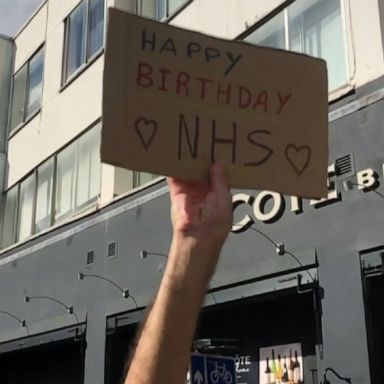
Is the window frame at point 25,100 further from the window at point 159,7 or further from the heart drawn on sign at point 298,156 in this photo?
the heart drawn on sign at point 298,156

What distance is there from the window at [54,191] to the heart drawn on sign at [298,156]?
10031mm

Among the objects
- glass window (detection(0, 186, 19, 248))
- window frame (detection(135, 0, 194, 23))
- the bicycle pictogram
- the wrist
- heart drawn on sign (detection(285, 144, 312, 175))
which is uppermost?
window frame (detection(135, 0, 194, 23))

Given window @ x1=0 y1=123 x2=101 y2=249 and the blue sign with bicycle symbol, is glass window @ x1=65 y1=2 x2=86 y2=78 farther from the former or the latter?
the blue sign with bicycle symbol

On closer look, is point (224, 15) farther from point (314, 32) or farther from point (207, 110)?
point (207, 110)

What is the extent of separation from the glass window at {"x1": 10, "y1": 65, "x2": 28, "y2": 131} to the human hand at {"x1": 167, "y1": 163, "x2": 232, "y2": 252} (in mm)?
15067

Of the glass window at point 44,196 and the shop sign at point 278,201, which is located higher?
the glass window at point 44,196

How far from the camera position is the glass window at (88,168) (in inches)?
517

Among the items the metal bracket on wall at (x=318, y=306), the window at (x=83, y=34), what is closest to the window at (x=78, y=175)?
the window at (x=83, y=34)

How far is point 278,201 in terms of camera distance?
341 inches

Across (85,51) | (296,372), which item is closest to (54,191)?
(85,51)

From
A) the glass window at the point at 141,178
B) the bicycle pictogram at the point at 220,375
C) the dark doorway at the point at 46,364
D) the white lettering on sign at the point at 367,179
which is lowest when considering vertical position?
the bicycle pictogram at the point at 220,375

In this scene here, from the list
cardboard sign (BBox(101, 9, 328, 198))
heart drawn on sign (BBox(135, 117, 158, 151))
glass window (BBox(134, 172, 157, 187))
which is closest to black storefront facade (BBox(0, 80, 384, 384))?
glass window (BBox(134, 172, 157, 187))

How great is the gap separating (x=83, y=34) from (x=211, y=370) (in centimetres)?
958

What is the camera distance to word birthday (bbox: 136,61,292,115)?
2434mm
